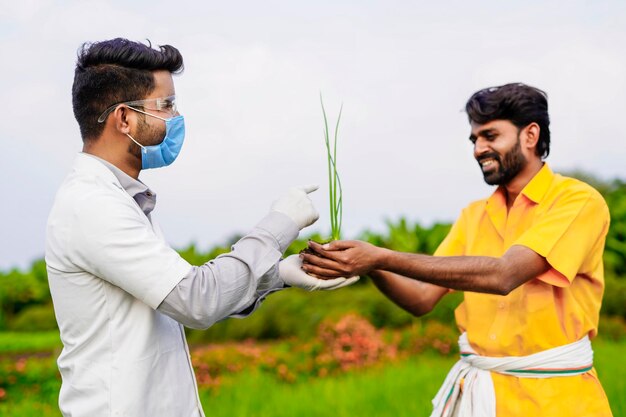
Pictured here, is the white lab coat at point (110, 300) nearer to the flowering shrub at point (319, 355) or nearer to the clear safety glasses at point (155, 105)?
the clear safety glasses at point (155, 105)

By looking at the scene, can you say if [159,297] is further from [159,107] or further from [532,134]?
[532,134]

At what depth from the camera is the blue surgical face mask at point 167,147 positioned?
8.83 ft

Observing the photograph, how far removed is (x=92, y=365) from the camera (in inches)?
95.2

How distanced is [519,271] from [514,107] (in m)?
0.70

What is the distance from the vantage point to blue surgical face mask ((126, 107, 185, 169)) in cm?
269

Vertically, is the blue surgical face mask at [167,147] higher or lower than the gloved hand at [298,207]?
higher

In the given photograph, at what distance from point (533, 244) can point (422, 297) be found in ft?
2.19

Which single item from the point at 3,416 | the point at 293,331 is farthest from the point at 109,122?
the point at 293,331

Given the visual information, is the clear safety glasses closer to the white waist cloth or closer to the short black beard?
the short black beard

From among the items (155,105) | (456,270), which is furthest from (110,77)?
(456,270)

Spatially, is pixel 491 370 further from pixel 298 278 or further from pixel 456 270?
pixel 298 278

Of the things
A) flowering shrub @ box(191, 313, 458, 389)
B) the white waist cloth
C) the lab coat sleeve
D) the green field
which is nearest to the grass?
the green field

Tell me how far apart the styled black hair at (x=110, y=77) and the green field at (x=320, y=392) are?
3.57 metres

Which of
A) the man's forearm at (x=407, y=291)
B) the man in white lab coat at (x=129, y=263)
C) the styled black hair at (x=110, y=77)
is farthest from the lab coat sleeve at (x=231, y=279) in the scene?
the man's forearm at (x=407, y=291)
